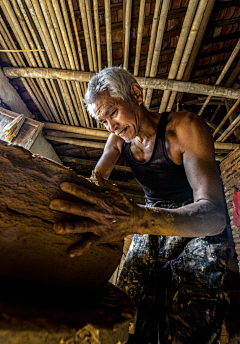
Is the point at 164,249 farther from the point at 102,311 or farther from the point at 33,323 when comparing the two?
the point at 33,323

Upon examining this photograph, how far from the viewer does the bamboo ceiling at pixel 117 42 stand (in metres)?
2.53

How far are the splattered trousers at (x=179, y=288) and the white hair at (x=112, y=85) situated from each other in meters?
1.36

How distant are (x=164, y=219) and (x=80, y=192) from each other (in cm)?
48

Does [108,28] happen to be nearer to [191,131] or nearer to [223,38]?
[191,131]

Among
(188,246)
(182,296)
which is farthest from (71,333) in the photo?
(188,246)

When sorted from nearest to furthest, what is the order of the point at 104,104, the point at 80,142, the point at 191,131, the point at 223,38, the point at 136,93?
1. the point at 191,131
2. the point at 104,104
3. the point at 136,93
4. the point at 223,38
5. the point at 80,142

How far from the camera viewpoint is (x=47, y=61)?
10.5ft

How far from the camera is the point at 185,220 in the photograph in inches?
41.4

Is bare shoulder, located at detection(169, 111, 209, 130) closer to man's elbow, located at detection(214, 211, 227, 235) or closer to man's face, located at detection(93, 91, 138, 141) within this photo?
man's face, located at detection(93, 91, 138, 141)

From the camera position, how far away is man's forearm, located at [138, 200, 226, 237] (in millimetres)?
997

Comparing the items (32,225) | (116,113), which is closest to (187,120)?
(116,113)

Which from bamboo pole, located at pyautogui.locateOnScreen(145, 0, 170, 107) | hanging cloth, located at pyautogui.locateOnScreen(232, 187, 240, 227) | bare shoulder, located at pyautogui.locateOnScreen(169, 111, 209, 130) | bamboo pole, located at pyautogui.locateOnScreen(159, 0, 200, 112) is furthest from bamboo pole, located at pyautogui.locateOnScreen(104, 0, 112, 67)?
hanging cloth, located at pyautogui.locateOnScreen(232, 187, 240, 227)

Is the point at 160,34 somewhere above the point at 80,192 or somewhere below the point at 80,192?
above

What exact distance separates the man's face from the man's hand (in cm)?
92
